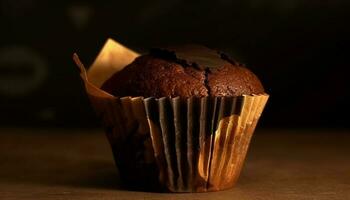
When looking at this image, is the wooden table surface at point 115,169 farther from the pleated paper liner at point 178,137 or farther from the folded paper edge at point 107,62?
the folded paper edge at point 107,62

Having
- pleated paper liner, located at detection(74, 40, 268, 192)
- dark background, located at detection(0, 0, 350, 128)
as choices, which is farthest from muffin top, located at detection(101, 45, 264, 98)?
dark background, located at detection(0, 0, 350, 128)

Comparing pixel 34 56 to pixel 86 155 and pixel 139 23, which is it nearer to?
pixel 139 23

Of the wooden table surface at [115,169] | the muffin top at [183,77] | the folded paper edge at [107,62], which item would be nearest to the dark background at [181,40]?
the wooden table surface at [115,169]

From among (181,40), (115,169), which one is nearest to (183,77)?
(115,169)

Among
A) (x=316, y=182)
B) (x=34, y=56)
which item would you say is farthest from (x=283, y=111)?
(x=316, y=182)

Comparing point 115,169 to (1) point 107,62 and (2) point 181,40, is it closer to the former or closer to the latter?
(1) point 107,62

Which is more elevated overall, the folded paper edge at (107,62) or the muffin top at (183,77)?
the muffin top at (183,77)
